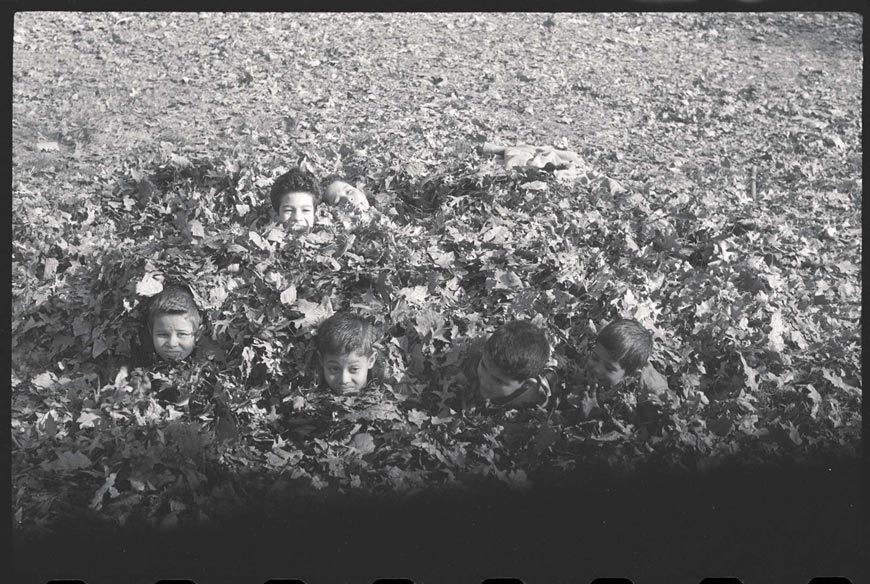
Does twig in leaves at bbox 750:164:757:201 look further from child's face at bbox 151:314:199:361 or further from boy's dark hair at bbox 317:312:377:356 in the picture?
child's face at bbox 151:314:199:361

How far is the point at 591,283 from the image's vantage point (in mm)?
4457

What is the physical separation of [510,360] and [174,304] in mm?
1551

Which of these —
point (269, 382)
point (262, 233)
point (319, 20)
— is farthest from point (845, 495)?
point (319, 20)

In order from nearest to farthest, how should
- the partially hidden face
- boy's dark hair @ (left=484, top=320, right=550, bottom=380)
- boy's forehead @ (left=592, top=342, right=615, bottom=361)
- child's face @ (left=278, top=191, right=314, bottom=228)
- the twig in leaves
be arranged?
boy's dark hair @ (left=484, top=320, right=550, bottom=380)
boy's forehead @ (left=592, top=342, right=615, bottom=361)
child's face @ (left=278, top=191, right=314, bottom=228)
the partially hidden face
the twig in leaves

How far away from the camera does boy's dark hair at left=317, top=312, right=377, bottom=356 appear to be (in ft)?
13.1

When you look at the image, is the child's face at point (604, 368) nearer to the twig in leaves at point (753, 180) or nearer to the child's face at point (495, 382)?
the child's face at point (495, 382)

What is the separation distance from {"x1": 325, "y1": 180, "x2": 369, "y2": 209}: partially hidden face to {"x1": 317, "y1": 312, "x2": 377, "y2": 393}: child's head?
1.08 metres

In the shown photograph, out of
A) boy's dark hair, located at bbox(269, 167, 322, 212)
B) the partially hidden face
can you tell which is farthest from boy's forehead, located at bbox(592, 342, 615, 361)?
boy's dark hair, located at bbox(269, 167, 322, 212)

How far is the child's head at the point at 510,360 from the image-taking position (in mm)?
4008

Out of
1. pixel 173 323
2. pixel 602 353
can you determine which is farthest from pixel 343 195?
pixel 602 353

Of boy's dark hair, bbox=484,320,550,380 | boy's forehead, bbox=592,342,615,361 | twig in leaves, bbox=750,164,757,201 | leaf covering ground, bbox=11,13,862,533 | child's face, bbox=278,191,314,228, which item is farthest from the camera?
twig in leaves, bbox=750,164,757,201

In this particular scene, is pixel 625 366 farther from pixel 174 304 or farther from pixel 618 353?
pixel 174 304

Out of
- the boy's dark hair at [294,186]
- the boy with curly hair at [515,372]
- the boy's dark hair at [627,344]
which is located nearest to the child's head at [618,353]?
the boy's dark hair at [627,344]

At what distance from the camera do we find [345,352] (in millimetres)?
3988
